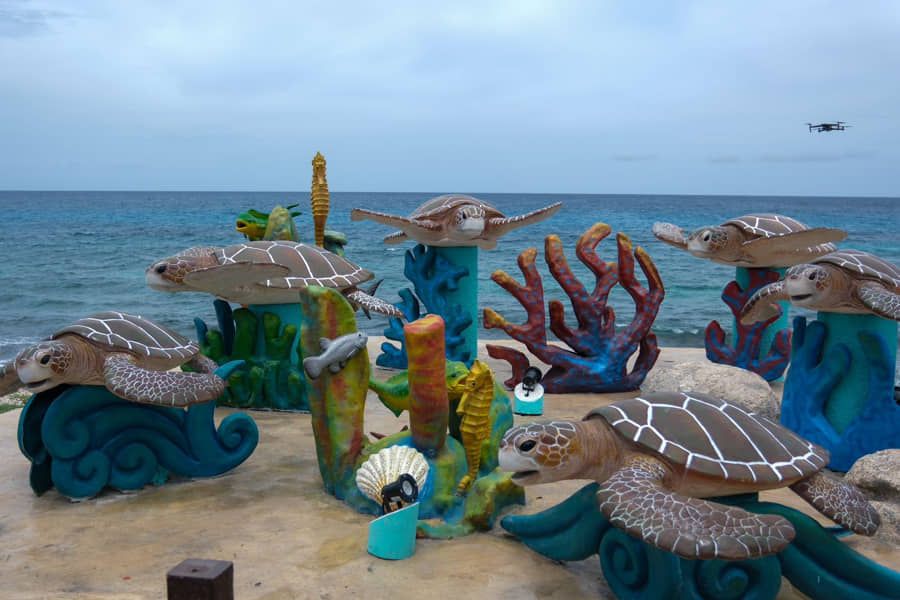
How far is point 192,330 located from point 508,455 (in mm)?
11267

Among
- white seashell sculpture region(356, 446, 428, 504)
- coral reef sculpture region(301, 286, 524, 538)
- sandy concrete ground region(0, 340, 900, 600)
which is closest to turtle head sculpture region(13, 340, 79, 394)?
sandy concrete ground region(0, 340, 900, 600)

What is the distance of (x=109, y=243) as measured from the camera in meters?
29.8

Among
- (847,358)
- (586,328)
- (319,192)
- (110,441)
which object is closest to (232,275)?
(110,441)

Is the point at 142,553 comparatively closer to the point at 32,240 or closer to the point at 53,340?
the point at 53,340

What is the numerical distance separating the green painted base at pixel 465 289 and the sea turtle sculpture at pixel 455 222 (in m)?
0.11

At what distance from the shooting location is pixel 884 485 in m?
3.32

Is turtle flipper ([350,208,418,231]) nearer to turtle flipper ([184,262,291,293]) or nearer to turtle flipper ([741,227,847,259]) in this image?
turtle flipper ([184,262,291,293])

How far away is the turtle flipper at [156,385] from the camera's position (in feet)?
11.2

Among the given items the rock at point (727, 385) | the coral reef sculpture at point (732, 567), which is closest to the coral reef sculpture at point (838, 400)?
the rock at point (727, 385)

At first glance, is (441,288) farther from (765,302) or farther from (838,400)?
(838,400)

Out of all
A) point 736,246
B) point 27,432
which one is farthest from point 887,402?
point 27,432

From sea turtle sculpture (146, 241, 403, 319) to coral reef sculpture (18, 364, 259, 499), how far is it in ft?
3.69

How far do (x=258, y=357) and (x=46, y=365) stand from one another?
2053 millimetres

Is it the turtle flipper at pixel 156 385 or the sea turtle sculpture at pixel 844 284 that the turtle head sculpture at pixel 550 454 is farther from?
the sea turtle sculpture at pixel 844 284
